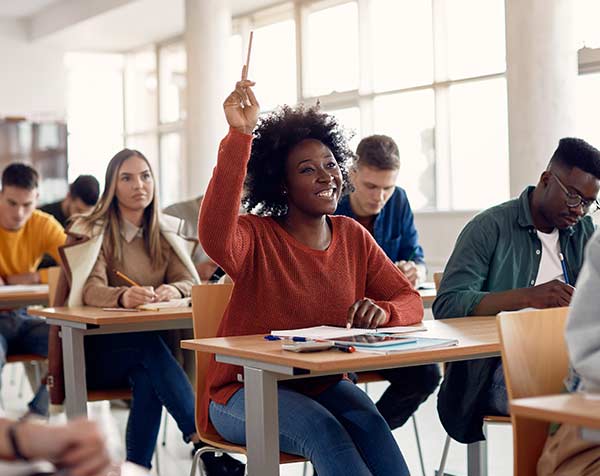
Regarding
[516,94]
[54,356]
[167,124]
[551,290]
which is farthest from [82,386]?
[167,124]

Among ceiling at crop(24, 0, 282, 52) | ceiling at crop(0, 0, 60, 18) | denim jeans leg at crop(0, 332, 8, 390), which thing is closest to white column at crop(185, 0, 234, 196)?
ceiling at crop(24, 0, 282, 52)

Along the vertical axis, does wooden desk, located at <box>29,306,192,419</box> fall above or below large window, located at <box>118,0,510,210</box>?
below

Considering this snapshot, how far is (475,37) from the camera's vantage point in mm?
7812

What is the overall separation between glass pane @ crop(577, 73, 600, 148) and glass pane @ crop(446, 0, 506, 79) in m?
0.86

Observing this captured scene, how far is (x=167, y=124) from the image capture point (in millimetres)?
11883

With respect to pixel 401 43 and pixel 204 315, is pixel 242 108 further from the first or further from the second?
pixel 401 43

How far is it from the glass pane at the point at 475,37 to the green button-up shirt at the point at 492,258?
487 centimetres

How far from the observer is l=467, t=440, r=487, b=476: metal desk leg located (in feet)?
9.89

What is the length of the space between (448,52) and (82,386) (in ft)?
18.2

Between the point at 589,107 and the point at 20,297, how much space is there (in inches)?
170

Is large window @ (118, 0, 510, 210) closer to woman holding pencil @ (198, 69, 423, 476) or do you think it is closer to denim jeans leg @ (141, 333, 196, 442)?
denim jeans leg @ (141, 333, 196, 442)

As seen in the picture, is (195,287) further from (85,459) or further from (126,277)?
(85,459)

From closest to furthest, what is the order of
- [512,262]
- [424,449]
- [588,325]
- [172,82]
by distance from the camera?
[588,325] < [512,262] < [424,449] < [172,82]

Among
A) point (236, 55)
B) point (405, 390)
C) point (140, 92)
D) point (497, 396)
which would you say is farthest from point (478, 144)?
point (140, 92)
